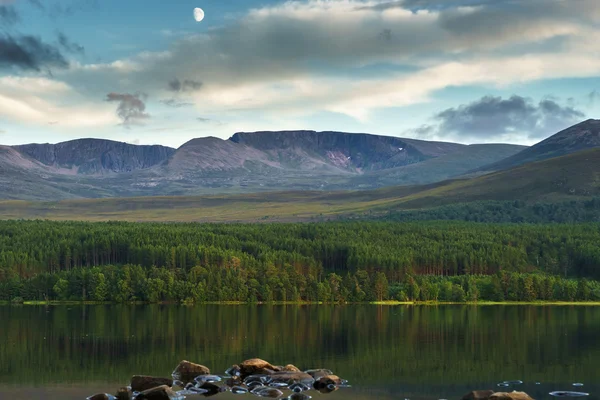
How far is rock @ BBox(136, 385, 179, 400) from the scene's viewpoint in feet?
226

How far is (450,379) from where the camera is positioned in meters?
81.2

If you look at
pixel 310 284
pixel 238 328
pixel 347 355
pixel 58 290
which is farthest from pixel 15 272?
pixel 347 355

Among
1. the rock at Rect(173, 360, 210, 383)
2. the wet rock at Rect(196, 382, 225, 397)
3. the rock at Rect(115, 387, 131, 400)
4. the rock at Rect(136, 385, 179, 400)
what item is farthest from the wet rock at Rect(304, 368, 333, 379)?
the rock at Rect(115, 387, 131, 400)

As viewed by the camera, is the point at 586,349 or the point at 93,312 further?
the point at 93,312

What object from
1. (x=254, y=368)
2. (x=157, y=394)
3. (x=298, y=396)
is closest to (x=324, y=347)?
(x=254, y=368)

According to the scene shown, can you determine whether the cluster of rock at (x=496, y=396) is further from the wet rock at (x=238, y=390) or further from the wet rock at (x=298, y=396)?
the wet rock at (x=238, y=390)

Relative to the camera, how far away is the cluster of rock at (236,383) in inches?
2741

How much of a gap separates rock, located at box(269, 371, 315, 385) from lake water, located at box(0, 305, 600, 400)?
4.13 m

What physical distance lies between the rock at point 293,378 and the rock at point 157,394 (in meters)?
11.4

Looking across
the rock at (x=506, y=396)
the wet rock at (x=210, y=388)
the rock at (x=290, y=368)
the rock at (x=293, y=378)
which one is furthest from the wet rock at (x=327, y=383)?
the rock at (x=506, y=396)

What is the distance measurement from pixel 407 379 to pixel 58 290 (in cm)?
11718

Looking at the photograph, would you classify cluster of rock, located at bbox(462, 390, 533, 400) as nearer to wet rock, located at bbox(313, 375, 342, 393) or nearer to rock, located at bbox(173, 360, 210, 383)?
wet rock, located at bbox(313, 375, 342, 393)

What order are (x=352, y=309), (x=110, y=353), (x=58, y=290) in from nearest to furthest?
(x=110, y=353), (x=352, y=309), (x=58, y=290)

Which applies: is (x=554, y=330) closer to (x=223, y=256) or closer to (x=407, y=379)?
(x=407, y=379)
